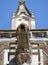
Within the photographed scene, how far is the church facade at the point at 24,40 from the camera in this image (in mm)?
7051

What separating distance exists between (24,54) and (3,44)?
4575mm

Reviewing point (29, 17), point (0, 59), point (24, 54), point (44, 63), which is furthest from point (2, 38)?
point (29, 17)

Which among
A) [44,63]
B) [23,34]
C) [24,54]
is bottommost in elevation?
[44,63]

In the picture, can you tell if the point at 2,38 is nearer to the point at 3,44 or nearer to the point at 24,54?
the point at 3,44

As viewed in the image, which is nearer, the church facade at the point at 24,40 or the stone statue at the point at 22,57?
the church facade at the point at 24,40

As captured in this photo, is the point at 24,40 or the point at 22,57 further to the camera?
the point at 22,57

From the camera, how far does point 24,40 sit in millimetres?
6984

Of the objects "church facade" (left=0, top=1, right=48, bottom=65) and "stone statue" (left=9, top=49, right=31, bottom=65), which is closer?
"church facade" (left=0, top=1, right=48, bottom=65)

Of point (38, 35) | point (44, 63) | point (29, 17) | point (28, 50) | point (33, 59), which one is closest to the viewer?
point (28, 50)

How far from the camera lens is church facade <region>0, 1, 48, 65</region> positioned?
705cm

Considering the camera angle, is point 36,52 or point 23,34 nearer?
point 23,34

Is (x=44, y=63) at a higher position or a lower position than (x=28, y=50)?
lower

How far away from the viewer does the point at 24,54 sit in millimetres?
7504

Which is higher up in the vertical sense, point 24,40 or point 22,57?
point 24,40
